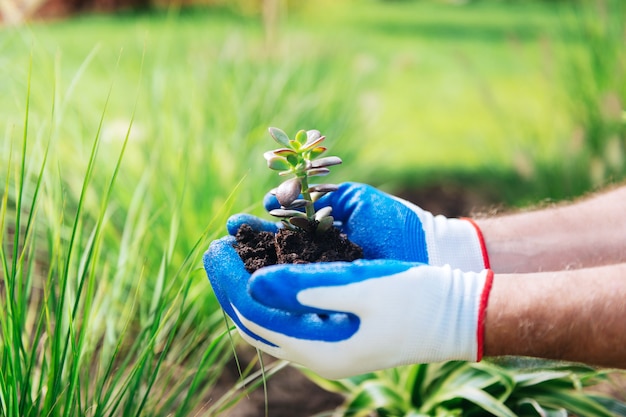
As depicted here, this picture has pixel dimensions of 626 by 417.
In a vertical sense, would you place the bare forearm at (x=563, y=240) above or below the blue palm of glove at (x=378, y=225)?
below

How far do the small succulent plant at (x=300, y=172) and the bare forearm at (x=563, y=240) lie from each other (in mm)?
525

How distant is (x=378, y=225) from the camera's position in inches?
63.1

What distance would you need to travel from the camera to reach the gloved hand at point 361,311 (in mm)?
1266

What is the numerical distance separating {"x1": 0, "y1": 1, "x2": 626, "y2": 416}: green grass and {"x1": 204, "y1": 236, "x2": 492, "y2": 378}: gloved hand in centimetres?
13

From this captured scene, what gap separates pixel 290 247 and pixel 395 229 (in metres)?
0.27

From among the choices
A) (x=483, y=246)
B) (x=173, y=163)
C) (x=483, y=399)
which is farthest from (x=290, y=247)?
(x=173, y=163)

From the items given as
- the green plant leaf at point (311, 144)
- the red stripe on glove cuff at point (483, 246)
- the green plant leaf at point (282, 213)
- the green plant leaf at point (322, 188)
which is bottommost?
the red stripe on glove cuff at point (483, 246)

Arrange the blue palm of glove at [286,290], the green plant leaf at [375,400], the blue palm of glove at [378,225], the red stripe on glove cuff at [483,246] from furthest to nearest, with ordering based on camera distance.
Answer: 1. the green plant leaf at [375,400]
2. the red stripe on glove cuff at [483,246]
3. the blue palm of glove at [378,225]
4. the blue palm of glove at [286,290]

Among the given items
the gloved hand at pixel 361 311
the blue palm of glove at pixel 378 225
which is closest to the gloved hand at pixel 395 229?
the blue palm of glove at pixel 378 225

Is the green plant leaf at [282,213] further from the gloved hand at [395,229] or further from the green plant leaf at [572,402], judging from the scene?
the green plant leaf at [572,402]

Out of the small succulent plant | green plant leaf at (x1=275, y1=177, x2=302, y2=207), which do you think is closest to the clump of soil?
the small succulent plant

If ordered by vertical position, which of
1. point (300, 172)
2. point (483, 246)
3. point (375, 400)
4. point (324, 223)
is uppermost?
point (300, 172)

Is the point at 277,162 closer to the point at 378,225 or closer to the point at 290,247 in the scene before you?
the point at 290,247

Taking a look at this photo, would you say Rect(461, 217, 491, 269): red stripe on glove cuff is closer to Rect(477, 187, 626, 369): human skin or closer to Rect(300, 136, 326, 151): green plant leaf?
Rect(477, 187, 626, 369): human skin
